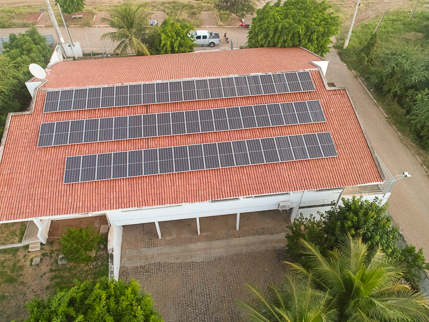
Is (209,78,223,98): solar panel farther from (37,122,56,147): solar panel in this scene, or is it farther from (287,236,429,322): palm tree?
(287,236,429,322): palm tree

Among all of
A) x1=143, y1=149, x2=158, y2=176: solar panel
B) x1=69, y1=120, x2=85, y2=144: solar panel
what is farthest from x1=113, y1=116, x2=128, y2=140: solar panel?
x1=69, y1=120, x2=85, y2=144: solar panel

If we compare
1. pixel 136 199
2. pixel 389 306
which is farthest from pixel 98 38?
pixel 389 306

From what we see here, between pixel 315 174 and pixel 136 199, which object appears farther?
pixel 315 174

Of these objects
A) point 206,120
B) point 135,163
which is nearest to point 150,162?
point 135,163

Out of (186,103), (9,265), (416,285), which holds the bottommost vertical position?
(416,285)

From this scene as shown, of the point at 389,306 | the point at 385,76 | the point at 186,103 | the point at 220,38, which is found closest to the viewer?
the point at 389,306

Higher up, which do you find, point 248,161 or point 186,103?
point 186,103

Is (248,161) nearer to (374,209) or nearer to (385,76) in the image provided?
(374,209)

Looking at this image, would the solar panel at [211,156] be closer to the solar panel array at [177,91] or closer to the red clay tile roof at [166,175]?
the red clay tile roof at [166,175]

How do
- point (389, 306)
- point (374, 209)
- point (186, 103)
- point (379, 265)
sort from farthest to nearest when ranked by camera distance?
point (186, 103) < point (374, 209) < point (379, 265) < point (389, 306)
